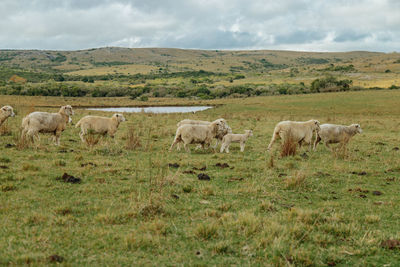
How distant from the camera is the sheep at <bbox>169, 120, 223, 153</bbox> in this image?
49.9 feet

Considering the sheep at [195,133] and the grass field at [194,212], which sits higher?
the sheep at [195,133]

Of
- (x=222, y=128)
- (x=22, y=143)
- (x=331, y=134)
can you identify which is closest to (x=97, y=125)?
(x=22, y=143)

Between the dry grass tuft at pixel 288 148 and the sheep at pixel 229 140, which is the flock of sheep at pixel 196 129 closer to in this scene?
the sheep at pixel 229 140

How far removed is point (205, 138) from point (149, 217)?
9019mm

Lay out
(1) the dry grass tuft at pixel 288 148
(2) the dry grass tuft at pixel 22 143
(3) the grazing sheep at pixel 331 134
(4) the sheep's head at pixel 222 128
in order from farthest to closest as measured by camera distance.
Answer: (3) the grazing sheep at pixel 331 134 < (4) the sheep's head at pixel 222 128 < (1) the dry grass tuft at pixel 288 148 < (2) the dry grass tuft at pixel 22 143

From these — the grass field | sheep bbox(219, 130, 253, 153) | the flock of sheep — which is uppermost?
the flock of sheep

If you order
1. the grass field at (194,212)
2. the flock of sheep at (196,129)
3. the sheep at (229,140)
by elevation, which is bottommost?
the grass field at (194,212)

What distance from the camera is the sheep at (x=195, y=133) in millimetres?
15195

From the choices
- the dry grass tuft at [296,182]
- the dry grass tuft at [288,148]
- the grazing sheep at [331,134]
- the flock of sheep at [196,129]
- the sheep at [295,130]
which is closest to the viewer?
the dry grass tuft at [296,182]

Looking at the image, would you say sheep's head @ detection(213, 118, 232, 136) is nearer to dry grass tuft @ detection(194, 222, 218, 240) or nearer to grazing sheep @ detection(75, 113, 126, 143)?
grazing sheep @ detection(75, 113, 126, 143)

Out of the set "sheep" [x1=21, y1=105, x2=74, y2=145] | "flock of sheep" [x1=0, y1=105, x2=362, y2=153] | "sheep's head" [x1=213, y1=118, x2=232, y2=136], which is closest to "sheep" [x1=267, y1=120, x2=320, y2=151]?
"flock of sheep" [x1=0, y1=105, x2=362, y2=153]

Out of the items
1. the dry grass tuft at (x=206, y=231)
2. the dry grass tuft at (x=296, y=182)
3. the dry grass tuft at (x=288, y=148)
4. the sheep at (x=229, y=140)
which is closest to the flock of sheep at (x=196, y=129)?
the sheep at (x=229, y=140)

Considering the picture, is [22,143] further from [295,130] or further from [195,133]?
[295,130]

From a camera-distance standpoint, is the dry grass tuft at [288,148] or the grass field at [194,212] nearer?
the grass field at [194,212]
